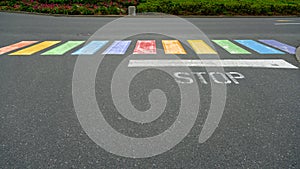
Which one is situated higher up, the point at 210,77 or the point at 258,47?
the point at 258,47

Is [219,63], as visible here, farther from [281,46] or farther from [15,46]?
[15,46]

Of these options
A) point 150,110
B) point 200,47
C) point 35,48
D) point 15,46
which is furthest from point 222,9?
point 150,110

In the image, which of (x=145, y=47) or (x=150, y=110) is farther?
(x=145, y=47)

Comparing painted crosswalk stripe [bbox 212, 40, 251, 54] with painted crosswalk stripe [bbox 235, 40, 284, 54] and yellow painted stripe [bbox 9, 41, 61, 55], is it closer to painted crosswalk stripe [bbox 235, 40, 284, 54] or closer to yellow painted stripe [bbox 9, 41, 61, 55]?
painted crosswalk stripe [bbox 235, 40, 284, 54]

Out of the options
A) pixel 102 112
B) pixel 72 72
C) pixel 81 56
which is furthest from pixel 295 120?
Result: pixel 81 56

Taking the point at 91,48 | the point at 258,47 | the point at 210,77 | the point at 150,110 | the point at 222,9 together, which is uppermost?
the point at 222,9

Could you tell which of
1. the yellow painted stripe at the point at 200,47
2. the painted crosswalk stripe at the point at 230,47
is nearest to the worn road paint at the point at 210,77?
the yellow painted stripe at the point at 200,47

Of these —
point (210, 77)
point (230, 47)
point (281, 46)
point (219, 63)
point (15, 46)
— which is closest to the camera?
point (210, 77)

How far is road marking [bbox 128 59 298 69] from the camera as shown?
5.22 metres

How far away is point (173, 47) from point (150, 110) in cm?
403

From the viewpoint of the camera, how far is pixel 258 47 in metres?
6.95

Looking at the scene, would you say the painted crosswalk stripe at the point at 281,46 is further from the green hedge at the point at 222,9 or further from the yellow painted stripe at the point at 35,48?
the green hedge at the point at 222,9

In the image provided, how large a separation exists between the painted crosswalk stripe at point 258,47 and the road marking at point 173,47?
215cm

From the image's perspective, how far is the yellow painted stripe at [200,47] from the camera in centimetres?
647
